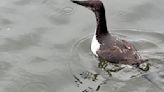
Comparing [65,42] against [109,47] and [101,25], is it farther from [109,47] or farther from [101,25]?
[109,47]

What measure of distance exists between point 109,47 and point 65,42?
4.10 ft

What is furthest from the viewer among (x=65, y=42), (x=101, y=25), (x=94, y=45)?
(x=65, y=42)

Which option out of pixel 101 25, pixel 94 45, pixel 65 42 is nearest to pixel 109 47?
pixel 94 45

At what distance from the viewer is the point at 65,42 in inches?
399

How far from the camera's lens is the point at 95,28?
10602mm

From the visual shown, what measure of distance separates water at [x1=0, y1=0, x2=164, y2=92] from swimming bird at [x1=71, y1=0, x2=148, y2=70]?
0.21 metres

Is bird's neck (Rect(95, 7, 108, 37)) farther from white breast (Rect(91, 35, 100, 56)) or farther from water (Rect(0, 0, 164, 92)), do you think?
water (Rect(0, 0, 164, 92))

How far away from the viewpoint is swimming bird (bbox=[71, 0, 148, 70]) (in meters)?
8.97

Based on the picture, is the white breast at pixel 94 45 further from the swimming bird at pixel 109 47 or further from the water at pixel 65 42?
the water at pixel 65 42

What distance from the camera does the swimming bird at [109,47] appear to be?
29.4 ft

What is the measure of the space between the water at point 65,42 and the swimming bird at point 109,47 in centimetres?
21

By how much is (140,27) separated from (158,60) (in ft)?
5.24

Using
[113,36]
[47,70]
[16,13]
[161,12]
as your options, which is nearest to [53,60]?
[47,70]

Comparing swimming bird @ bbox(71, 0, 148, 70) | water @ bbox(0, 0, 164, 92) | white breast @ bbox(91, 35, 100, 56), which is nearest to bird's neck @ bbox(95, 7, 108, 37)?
swimming bird @ bbox(71, 0, 148, 70)
